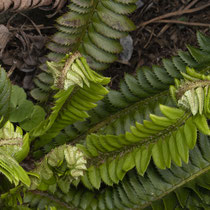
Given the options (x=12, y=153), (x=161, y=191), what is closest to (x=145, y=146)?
(x=161, y=191)

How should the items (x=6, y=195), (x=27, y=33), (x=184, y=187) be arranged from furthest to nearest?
(x=27, y=33), (x=184, y=187), (x=6, y=195)

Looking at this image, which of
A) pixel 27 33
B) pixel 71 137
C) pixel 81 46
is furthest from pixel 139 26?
pixel 71 137

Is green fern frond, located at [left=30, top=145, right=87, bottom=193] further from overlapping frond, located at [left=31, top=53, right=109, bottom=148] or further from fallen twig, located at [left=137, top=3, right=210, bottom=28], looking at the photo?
Answer: fallen twig, located at [left=137, top=3, right=210, bottom=28]

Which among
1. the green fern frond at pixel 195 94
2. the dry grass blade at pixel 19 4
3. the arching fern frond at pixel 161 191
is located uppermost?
the green fern frond at pixel 195 94

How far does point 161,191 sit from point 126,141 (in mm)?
425

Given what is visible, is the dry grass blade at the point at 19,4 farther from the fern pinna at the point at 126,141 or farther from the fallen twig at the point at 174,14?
the fallen twig at the point at 174,14

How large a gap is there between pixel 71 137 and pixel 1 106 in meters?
0.59

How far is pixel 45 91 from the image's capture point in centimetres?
246

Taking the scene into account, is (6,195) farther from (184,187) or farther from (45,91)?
(184,187)

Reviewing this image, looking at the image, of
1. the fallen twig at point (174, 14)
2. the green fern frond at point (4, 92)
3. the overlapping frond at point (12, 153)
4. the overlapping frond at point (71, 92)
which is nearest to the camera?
the overlapping frond at point (12, 153)

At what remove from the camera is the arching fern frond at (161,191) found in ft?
6.81

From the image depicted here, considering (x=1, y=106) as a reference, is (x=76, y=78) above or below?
above

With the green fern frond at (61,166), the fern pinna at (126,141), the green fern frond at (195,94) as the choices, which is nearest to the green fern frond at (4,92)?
the fern pinna at (126,141)

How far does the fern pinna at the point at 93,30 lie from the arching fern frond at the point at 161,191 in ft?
2.49
